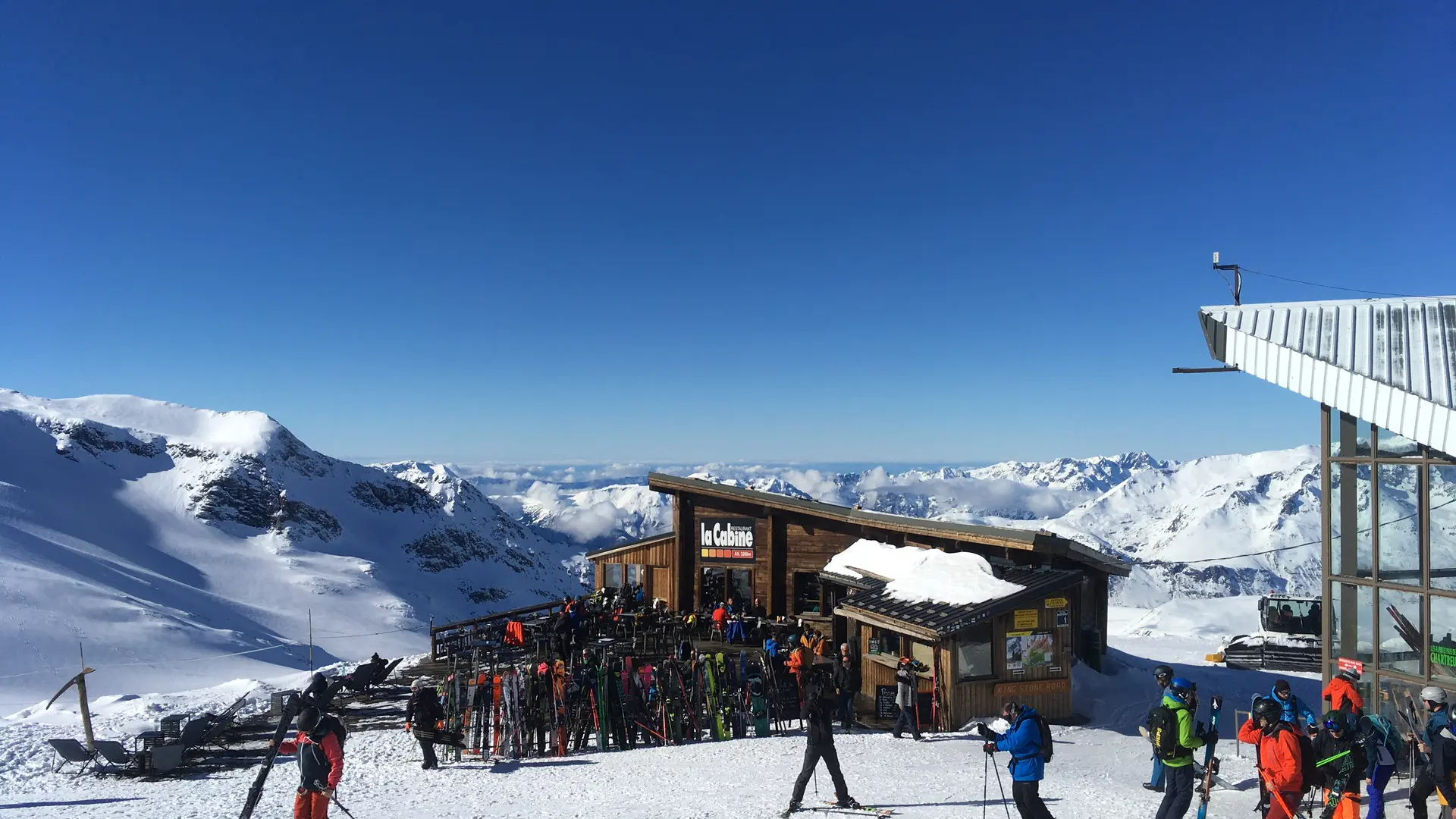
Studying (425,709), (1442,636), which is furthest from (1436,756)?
(425,709)

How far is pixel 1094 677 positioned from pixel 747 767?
10743 mm

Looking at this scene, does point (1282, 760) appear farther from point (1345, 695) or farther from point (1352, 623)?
point (1352, 623)

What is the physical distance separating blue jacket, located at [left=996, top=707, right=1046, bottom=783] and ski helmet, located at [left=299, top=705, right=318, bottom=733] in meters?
6.91

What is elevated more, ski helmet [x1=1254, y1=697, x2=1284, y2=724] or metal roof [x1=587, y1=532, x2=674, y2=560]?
ski helmet [x1=1254, y1=697, x2=1284, y2=724]

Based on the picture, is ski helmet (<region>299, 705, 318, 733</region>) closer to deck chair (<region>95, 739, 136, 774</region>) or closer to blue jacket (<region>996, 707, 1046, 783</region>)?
blue jacket (<region>996, 707, 1046, 783</region>)

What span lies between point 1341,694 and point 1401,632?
2787 millimetres

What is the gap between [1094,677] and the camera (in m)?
18.8

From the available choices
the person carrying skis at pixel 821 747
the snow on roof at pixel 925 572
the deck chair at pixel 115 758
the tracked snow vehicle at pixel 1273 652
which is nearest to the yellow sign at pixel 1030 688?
the snow on roof at pixel 925 572

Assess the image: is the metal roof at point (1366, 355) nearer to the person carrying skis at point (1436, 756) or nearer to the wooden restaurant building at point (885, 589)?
the person carrying skis at point (1436, 756)

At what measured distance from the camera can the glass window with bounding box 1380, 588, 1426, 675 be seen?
1170cm

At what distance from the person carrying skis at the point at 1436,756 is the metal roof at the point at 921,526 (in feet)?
30.8

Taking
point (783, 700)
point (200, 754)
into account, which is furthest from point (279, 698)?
point (783, 700)

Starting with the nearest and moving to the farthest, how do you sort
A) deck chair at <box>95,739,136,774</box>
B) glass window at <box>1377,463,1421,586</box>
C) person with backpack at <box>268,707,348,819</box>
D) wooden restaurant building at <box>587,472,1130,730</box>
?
person with backpack at <box>268,707,348,819</box>
glass window at <box>1377,463,1421,586</box>
deck chair at <box>95,739,136,774</box>
wooden restaurant building at <box>587,472,1130,730</box>

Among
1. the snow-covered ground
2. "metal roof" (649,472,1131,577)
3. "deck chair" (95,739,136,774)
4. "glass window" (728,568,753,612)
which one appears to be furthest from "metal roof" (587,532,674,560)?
"deck chair" (95,739,136,774)
